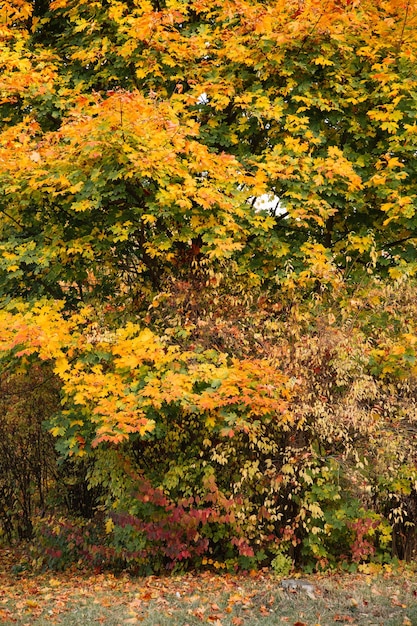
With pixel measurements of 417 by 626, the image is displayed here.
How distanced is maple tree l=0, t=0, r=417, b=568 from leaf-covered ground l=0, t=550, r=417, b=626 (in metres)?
0.70

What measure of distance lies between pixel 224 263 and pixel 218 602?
4653 mm

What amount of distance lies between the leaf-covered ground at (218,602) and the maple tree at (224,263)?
2.28 feet

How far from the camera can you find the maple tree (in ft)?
28.3

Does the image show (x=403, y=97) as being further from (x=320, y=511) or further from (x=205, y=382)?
(x=320, y=511)

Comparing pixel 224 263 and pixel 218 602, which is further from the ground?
pixel 224 263

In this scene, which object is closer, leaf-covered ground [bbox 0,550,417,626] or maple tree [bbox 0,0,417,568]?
leaf-covered ground [bbox 0,550,417,626]

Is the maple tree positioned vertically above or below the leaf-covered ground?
above

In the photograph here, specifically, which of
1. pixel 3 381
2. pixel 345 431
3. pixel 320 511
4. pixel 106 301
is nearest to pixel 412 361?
pixel 345 431

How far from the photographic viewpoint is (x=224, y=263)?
396 inches

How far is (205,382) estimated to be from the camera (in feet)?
28.0

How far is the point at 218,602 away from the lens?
741 centimetres

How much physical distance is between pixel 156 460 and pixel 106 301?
266 centimetres

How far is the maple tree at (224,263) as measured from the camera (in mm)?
8625

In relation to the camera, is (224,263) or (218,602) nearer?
(218,602)
